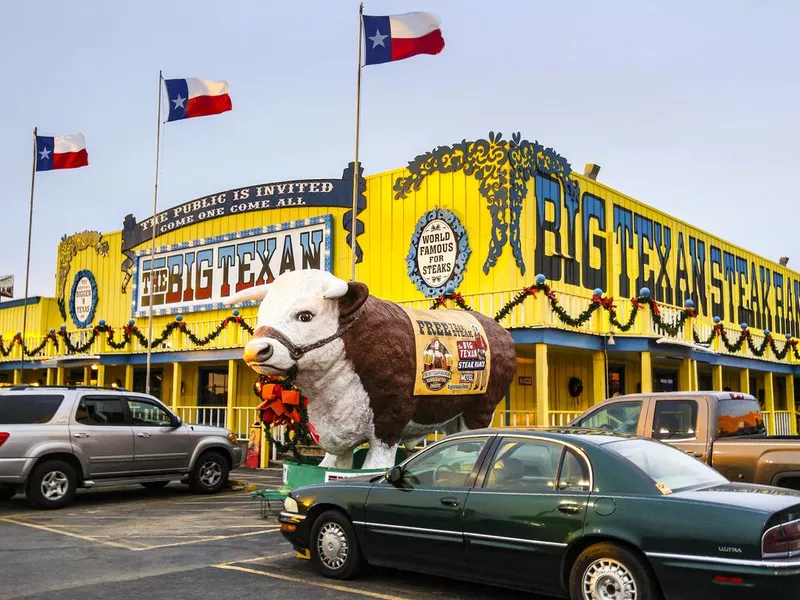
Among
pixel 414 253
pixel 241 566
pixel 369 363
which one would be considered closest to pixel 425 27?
pixel 414 253

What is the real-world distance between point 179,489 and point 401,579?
8804 mm

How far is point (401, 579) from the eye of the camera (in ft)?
23.0

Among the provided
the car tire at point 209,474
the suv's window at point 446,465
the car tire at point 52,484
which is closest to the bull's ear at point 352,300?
the suv's window at point 446,465

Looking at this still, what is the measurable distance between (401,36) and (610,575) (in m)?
13.0

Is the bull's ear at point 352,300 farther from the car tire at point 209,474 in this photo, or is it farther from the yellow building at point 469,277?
the yellow building at point 469,277

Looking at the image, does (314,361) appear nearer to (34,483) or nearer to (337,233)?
(34,483)

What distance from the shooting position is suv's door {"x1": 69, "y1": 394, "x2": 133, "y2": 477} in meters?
12.3

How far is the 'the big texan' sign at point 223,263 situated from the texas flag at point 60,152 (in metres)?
3.37

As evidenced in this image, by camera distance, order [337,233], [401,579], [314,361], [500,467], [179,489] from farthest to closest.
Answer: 1. [337,233]
2. [179,489]
3. [314,361]
4. [401,579]
5. [500,467]

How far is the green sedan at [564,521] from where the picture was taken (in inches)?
196

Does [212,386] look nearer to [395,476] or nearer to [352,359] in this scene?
[352,359]

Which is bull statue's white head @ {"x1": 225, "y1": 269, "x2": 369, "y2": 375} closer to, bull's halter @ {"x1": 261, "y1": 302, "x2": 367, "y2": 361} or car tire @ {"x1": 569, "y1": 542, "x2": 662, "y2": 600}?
bull's halter @ {"x1": 261, "y1": 302, "x2": 367, "y2": 361}

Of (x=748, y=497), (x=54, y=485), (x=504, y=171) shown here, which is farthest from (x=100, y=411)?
(x=748, y=497)

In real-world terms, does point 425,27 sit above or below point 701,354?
above
